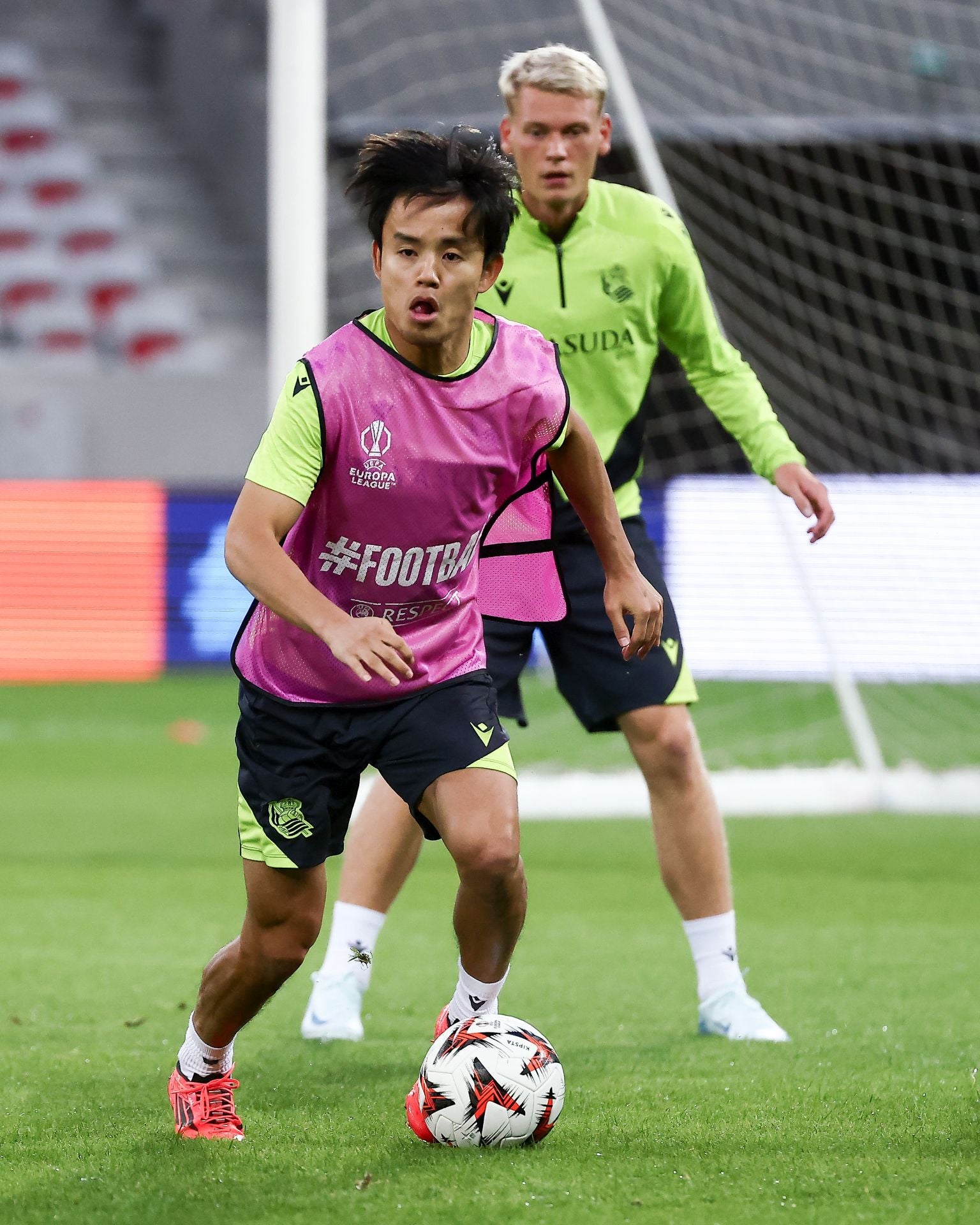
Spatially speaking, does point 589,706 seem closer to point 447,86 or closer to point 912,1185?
point 912,1185

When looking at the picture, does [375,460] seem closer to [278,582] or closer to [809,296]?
[278,582]

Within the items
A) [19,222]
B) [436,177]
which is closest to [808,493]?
[436,177]

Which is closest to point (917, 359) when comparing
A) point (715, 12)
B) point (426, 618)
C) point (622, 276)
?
point (715, 12)

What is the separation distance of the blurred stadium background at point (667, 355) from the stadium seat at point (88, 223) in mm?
29

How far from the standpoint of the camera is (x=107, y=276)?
16984 mm

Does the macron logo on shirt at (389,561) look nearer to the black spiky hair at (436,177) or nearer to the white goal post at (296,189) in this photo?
the black spiky hair at (436,177)

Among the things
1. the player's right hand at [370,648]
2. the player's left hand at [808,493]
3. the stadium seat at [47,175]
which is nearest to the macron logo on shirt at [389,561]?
the player's right hand at [370,648]

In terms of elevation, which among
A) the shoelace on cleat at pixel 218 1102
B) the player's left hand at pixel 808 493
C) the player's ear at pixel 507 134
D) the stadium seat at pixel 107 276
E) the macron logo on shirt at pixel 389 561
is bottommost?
the stadium seat at pixel 107 276

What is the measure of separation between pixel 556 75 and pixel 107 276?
45.3ft

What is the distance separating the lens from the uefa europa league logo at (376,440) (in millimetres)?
2840

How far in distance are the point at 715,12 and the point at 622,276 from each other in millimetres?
8794

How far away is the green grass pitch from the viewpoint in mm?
2684

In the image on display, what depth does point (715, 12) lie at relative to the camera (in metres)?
12.0

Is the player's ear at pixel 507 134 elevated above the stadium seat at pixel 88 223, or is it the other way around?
the player's ear at pixel 507 134
